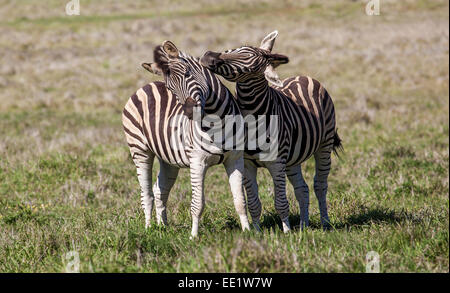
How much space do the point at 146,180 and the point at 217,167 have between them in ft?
13.8

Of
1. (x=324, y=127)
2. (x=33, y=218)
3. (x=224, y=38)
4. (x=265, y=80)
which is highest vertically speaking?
(x=224, y=38)

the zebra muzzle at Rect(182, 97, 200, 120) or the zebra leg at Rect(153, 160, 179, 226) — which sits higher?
the zebra muzzle at Rect(182, 97, 200, 120)

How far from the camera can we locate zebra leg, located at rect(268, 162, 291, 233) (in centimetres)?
515

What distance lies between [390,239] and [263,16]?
38300mm

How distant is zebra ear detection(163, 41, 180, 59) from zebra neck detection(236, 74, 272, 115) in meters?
0.73

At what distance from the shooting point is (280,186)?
5.23m

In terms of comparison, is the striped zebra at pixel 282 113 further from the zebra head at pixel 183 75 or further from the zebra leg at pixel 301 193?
the zebra head at pixel 183 75

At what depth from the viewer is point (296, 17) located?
39.2 meters

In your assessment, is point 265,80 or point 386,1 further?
point 386,1

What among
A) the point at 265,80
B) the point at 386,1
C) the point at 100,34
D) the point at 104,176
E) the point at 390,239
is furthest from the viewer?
the point at 386,1

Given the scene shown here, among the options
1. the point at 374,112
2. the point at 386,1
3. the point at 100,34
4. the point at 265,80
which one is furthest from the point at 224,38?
the point at 265,80
